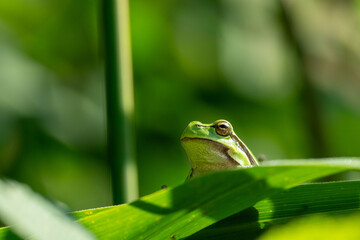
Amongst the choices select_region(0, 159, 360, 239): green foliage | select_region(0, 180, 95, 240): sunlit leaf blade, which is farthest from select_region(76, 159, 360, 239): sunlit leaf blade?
select_region(0, 180, 95, 240): sunlit leaf blade

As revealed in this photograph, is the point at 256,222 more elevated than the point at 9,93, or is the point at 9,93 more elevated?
the point at 9,93

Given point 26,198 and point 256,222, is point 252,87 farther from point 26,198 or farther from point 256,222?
point 26,198

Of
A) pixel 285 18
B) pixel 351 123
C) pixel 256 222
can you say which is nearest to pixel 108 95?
pixel 256 222

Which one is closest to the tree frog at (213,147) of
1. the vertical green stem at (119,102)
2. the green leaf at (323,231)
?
the vertical green stem at (119,102)

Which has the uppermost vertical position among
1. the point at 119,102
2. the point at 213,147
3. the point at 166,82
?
the point at 166,82

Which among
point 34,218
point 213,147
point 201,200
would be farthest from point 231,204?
point 213,147

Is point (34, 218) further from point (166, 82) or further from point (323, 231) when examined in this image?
point (166, 82)

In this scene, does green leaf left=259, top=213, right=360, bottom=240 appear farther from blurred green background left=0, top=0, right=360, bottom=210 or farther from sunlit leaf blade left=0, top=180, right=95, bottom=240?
blurred green background left=0, top=0, right=360, bottom=210
